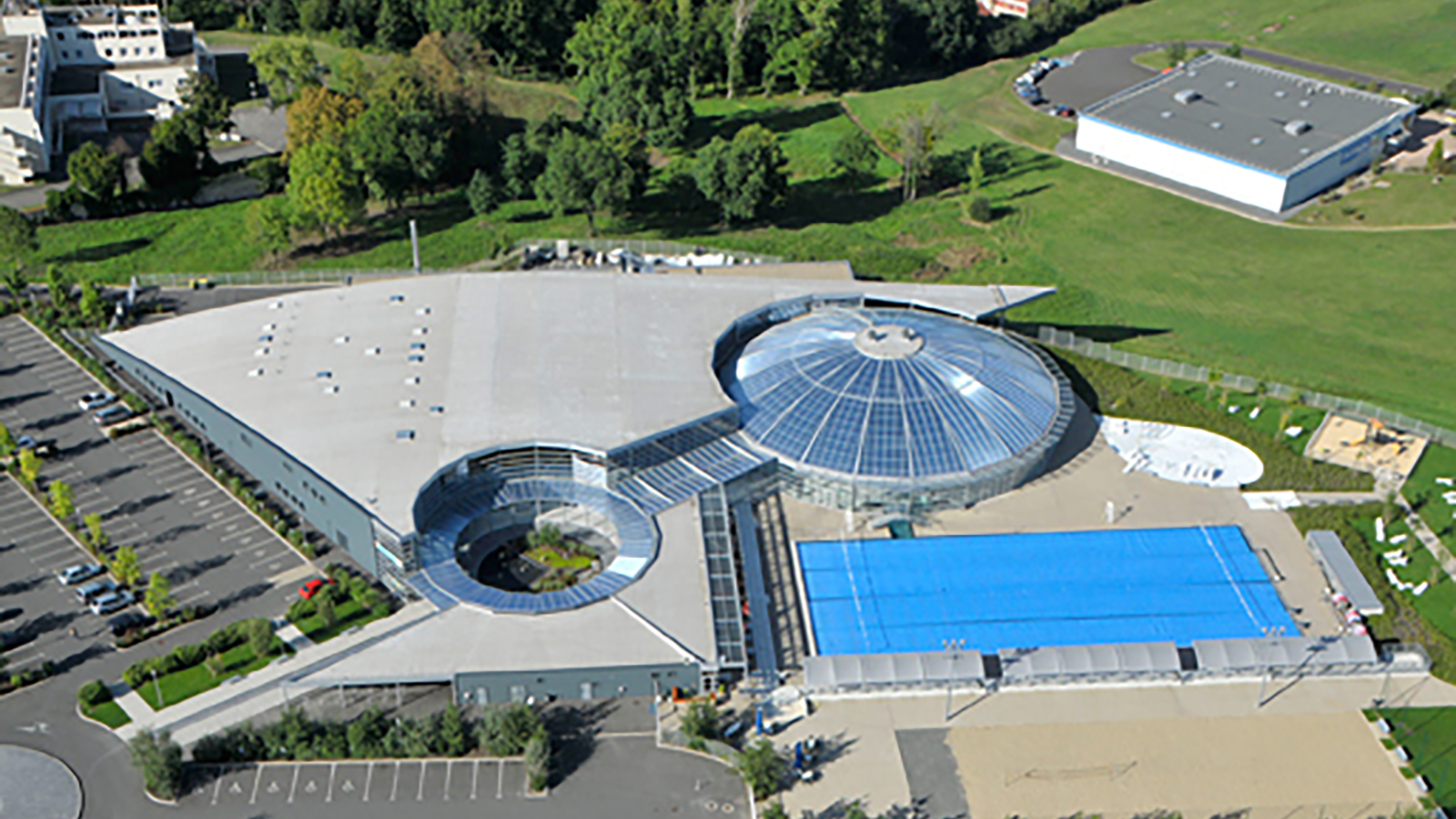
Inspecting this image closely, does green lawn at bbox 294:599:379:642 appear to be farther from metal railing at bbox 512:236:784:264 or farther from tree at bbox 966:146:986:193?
tree at bbox 966:146:986:193

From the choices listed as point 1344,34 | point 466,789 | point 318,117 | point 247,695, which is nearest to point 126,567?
point 247,695

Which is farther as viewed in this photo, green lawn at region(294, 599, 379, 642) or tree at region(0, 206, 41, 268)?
tree at region(0, 206, 41, 268)

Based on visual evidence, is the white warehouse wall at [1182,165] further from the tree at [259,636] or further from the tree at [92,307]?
the tree at [259,636]

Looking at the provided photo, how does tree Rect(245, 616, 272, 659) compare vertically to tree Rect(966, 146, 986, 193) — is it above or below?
below

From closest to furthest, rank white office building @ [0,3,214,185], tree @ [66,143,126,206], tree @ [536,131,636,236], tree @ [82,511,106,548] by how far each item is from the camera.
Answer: tree @ [82,511,106,548] < tree @ [536,131,636,236] < tree @ [66,143,126,206] < white office building @ [0,3,214,185]

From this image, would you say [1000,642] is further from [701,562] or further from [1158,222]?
[1158,222]

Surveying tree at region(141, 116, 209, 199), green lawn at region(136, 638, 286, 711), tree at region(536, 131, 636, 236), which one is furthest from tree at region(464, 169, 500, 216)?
green lawn at region(136, 638, 286, 711)

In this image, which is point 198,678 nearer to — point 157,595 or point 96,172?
point 157,595
